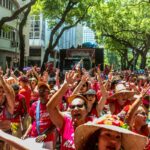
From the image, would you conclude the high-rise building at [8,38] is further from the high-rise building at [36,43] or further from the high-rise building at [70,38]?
the high-rise building at [70,38]

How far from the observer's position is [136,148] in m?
2.99

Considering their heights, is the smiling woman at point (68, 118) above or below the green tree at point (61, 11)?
below

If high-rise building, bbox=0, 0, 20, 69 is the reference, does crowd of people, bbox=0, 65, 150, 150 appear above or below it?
below

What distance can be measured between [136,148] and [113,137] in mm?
186

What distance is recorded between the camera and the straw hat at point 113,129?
2914 mm

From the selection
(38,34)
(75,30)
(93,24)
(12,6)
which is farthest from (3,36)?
(75,30)

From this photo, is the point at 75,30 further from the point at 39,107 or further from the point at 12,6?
the point at 39,107

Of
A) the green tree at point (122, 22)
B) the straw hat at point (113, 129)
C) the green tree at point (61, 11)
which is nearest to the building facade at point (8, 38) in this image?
the green tree at point (61, 11)

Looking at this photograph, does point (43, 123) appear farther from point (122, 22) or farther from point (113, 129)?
point (122, 22)

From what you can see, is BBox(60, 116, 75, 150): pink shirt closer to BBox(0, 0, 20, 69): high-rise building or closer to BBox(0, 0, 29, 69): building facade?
BBox(0, 0, 29, 69): building facade

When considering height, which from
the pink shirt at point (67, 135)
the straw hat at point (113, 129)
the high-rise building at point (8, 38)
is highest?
the high-rise building at point (8, 38)

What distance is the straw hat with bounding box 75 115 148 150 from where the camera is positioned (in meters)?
2.91

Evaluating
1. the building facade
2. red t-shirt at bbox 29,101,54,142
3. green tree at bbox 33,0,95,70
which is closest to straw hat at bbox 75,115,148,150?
red t-shirt at bbox 29,101,54,142

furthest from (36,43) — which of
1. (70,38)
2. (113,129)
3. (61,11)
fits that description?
(113,129)
